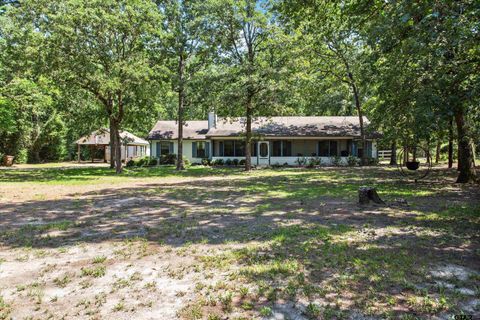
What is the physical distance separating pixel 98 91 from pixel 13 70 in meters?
5.65

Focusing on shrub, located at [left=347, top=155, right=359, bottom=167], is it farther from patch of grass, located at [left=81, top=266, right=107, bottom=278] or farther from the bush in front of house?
patch of grass, located at [left=81, top=266, right=107, bottom=278]

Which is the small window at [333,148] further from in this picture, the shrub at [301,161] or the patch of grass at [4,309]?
the patch of grass at [4,309]

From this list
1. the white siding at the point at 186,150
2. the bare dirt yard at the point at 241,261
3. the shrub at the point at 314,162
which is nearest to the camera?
the bare dirt yard at the point at 241,261

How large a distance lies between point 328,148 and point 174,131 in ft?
46.8

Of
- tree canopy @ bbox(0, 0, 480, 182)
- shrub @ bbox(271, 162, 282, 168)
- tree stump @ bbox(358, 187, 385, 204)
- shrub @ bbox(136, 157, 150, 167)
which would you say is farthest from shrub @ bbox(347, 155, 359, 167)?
tree stump @ bbox(358, 187, 385, 204)

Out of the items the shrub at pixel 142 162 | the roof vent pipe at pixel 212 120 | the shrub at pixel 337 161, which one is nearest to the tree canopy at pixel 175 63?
the roof vent pipe at pixel 212 120

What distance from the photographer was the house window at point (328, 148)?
29406mm

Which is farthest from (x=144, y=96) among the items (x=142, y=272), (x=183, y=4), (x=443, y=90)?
(x=142, y=272)

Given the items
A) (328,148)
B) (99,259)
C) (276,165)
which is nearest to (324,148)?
(328,148)

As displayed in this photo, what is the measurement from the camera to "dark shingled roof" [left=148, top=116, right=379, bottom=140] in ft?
94.2

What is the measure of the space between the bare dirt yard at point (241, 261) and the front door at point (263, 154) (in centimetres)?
2030

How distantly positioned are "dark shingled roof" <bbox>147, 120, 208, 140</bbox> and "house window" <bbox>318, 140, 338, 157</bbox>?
1073 centimetres

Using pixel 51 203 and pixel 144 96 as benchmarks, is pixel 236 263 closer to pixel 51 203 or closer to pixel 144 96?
pixel 51 203

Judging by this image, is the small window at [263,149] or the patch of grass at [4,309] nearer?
the patch of grass at [4,309]
